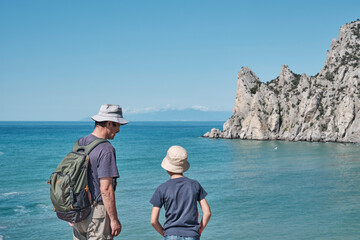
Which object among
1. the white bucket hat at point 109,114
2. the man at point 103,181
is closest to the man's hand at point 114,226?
the man at point 103,181

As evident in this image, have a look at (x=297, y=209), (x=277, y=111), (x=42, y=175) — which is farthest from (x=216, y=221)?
(x=277, y=111)

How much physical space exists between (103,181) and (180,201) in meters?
→ 1.06

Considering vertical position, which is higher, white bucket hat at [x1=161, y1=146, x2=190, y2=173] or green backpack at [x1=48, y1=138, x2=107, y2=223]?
white bucket hat at [x1=161, y1=146, x2=190, y2=173]

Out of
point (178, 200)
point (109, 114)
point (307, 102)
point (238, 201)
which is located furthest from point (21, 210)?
point (307, 102)

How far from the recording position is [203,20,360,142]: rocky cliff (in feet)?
243

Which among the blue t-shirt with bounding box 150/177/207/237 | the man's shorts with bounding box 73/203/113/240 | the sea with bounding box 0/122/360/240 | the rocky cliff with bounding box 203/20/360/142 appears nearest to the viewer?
the blue t-shirt with bounding box 150/177/207/237

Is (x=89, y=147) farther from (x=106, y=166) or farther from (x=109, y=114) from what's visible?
(x=109, y=114)

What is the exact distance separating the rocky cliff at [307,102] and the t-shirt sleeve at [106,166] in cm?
7090

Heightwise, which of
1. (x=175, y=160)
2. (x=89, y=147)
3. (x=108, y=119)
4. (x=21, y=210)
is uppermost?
(x=108, y=119)

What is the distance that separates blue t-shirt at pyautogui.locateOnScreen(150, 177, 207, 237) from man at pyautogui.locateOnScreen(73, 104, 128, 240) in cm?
67

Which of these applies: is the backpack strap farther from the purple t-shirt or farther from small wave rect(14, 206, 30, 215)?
small wave rect(14, 206, 30, 215)

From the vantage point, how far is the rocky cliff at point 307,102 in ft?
243

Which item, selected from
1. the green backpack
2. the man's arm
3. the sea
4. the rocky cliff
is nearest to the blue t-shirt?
the man's arm

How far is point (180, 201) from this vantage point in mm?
5270
